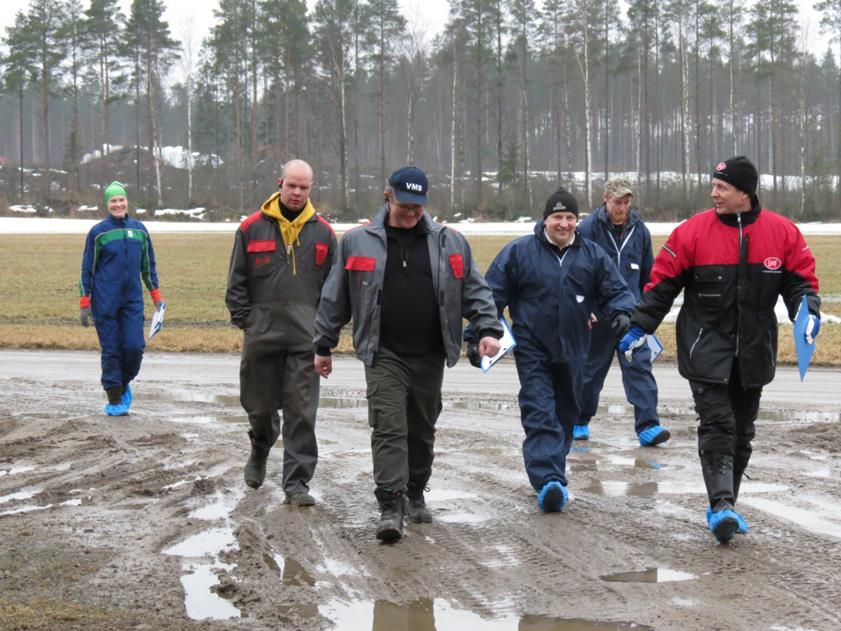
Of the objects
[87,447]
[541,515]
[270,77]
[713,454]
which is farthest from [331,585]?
[270,77]

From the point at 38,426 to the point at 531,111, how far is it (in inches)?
3402

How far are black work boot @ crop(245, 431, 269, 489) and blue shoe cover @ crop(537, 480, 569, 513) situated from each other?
5.96 ft

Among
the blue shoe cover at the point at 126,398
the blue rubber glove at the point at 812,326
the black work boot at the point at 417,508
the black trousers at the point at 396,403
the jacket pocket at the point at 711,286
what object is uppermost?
the jacket pocket at the point at 711,286

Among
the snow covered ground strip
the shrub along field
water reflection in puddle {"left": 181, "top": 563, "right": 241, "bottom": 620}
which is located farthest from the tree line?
water reflection in puddle {"left": 181, "top": 563, "right": 241, "bottom": 620}

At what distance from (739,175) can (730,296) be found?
65 cm

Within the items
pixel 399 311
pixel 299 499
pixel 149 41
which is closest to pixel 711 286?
pixel 399 311

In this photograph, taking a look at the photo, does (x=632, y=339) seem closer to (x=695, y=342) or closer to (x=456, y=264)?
(x=695, y=342)

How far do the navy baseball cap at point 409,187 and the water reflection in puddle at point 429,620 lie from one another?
2224mm

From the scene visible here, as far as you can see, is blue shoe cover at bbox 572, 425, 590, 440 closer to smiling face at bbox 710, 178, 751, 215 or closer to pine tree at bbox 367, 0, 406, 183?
smiling face at bbox 710, 178, 751, 215

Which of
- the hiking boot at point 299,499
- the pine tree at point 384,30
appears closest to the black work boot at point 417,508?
the hiking boot at point 299,499

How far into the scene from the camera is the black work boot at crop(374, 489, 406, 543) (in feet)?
20.9

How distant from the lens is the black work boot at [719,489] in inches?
246

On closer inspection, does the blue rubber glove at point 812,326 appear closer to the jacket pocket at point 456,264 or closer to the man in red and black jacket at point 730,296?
the man in red and black jacket at point 730,296

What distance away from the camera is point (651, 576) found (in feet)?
18.8
